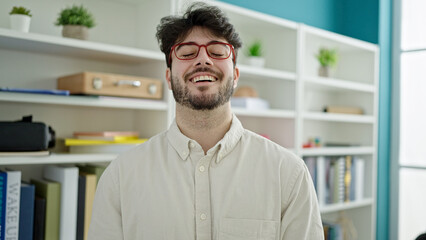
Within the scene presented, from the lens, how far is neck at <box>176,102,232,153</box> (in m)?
1.34

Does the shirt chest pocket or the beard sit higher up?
the beard

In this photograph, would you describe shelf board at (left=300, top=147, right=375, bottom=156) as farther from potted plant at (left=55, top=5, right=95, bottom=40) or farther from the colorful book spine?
potted plant at (left=55, top=5, right=95, bottom=40)

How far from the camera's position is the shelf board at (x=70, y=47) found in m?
1.59

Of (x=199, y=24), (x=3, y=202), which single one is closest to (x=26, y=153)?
(x=3, y=202)

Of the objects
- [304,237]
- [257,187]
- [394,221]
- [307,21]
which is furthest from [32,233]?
[394,221]

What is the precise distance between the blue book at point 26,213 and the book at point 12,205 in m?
0.02

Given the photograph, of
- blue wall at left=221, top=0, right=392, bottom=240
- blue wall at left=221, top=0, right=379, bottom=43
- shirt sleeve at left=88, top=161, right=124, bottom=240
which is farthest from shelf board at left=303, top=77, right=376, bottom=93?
shirt sleeve at left=88, top=161, right=124, bottom=240

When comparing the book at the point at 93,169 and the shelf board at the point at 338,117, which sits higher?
the shelf board at the point at 338,117

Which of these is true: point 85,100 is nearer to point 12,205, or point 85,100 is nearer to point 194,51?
point 12,205

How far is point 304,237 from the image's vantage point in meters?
1.26

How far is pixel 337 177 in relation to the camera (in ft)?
9.45

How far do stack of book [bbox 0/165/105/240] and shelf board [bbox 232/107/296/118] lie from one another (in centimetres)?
→ 82

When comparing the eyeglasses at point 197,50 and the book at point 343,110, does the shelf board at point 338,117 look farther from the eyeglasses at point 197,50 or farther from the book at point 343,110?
the eyeglasses at point 197,50

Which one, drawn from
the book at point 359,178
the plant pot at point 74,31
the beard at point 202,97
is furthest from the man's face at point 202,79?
the book at point 359,178
